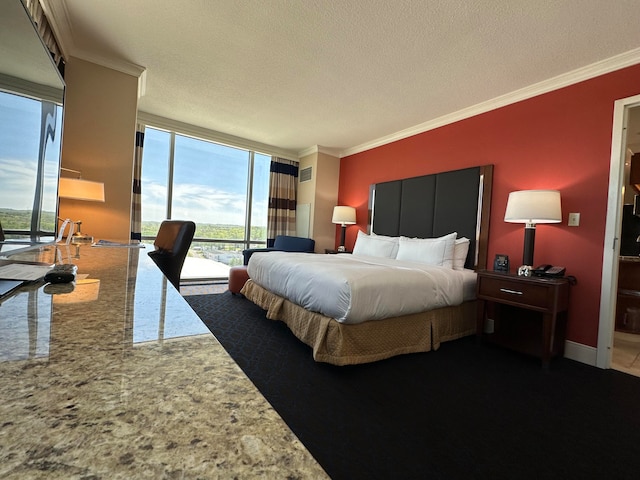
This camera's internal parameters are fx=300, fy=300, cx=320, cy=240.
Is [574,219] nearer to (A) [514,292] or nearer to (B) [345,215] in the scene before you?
(A) [514,292]

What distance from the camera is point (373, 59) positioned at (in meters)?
2.74

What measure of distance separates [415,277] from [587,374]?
152 cm

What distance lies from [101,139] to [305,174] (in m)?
3.37

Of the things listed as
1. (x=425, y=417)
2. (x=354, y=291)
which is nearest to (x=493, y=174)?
(x=354, y=291)

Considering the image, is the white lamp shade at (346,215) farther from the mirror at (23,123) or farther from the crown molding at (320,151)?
the mirror at (23,123)

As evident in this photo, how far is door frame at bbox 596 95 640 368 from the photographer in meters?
2.45

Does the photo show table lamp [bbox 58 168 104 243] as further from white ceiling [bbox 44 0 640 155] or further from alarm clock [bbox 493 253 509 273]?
alarm clock [bbox 493 253 509 273]

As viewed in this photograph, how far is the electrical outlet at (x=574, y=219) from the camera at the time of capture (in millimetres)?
2689

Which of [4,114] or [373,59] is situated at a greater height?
[373,59]

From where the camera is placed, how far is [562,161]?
2.82 metres

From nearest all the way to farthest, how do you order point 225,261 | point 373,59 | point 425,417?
point 425,417
point 373,59
point 225,261

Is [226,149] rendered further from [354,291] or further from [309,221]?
[354,291]

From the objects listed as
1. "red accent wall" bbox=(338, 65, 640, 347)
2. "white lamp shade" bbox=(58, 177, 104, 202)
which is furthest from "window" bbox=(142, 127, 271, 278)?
"red accent wall" bbox=(338, 65, 640, 347)

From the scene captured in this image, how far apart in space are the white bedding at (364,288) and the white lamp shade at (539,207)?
0.77m
